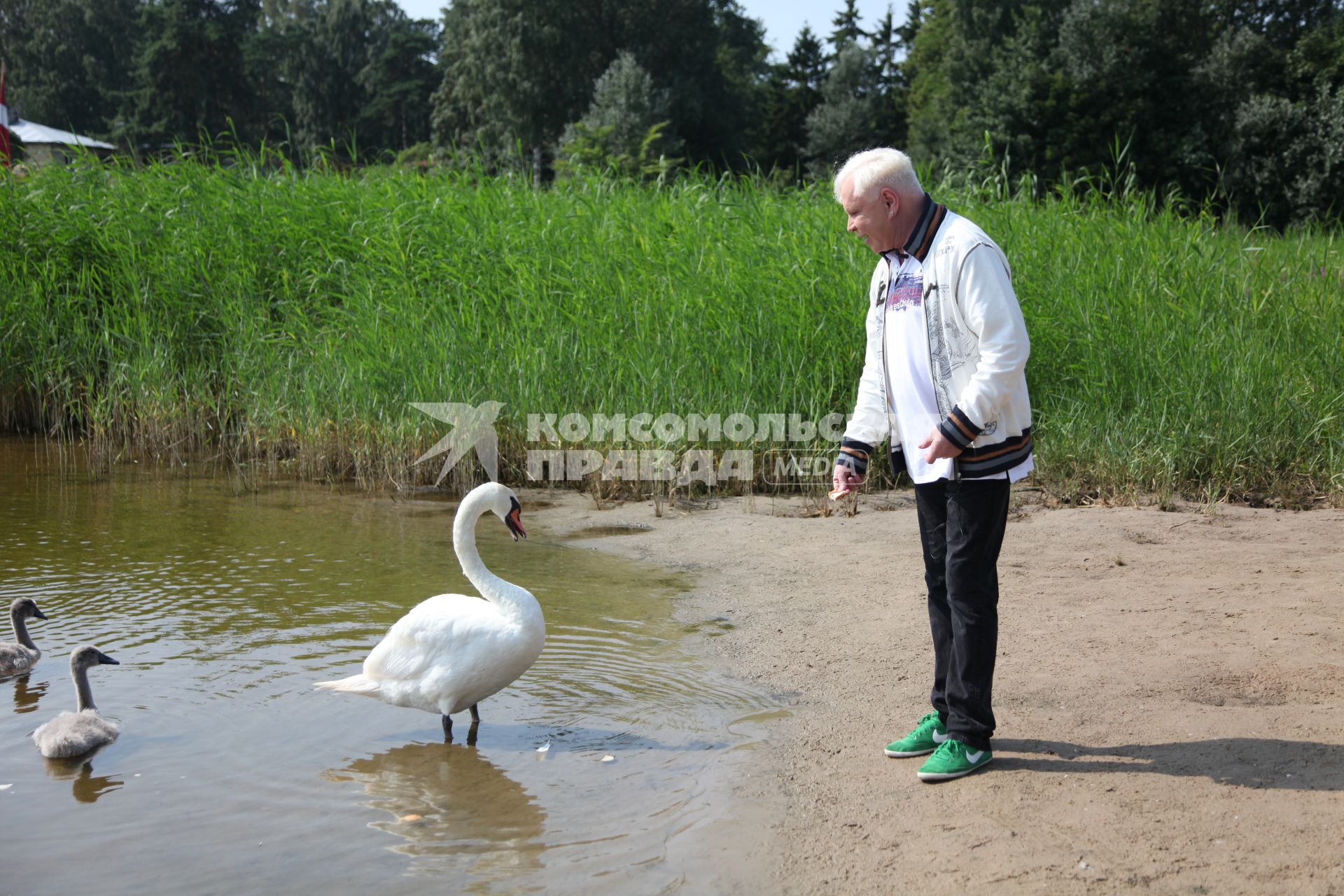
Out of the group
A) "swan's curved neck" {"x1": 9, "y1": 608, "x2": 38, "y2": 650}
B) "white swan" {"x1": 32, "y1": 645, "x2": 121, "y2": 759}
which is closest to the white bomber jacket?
"white swan" {"x1": 32, "y1": 645, "x2": 121, "y2": 759}

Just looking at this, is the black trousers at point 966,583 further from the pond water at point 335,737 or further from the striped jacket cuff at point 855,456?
the pond water at point 335,737

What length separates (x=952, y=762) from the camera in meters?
3.61

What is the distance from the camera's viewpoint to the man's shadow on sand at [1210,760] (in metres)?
3.44

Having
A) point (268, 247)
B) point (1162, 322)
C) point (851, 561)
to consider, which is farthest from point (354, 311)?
point (1162, 322)

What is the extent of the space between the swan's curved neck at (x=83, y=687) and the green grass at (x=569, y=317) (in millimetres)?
4338

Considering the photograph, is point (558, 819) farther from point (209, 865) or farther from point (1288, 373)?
point (1288, 373)

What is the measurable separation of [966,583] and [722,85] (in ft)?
151

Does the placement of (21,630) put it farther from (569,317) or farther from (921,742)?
(569,317)

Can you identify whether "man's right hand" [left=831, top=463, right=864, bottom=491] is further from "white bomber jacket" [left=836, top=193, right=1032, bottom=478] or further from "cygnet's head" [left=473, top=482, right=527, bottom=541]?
"cygnet's head" [left=473, top=482, right=527, bottom=541]

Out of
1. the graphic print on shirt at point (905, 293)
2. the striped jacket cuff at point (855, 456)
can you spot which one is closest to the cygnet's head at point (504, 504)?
the striped jacket cuff at point (855, 456)

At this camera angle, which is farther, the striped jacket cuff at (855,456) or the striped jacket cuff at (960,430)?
the striped jacket cuff at (855,456)

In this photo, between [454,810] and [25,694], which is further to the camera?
[25,694]

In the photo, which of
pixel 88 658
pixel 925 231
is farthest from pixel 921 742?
pixel 88 658

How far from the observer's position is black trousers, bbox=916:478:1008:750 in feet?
11.3
